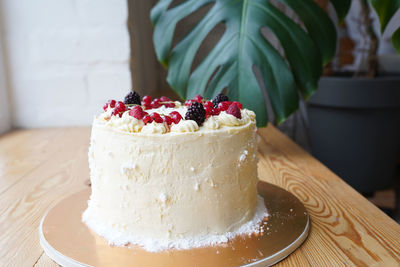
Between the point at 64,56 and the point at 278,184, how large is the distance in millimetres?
1368

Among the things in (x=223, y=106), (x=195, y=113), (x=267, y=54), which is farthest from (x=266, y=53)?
(x=195, y=113)

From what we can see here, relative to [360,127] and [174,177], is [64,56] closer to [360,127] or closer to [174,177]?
[174,177]

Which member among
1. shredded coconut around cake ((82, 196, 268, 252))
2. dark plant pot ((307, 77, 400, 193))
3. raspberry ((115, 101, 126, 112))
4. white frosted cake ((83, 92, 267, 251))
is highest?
raspberry ((115, 101, 126, 112))

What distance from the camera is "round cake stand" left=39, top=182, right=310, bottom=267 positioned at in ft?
2.33

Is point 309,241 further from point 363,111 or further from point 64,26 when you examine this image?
point 64,26

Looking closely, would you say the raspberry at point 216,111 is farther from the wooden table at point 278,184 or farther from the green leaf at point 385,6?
the green leaf at point 385,6

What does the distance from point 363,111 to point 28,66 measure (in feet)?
5.84

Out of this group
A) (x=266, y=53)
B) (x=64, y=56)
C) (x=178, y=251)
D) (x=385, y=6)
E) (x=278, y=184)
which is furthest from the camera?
(x=64, y=56)

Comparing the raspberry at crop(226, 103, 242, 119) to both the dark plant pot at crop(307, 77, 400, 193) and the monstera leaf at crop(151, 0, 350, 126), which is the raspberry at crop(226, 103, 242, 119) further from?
the dark plant pot at crop(307, 77, 400, 193)

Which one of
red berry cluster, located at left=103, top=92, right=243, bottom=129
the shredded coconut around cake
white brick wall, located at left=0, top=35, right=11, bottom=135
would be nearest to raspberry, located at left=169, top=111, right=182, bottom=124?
red berry cluster, located at left=103, top=92, right=243, bottom=129

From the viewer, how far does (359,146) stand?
6.16 ft

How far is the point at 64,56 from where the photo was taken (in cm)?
195

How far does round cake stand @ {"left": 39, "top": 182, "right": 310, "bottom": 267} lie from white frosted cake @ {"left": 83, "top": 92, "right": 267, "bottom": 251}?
31mm

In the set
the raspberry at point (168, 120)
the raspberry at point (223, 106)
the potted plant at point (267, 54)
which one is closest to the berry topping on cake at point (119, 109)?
the raspberry at point (168, 120)
